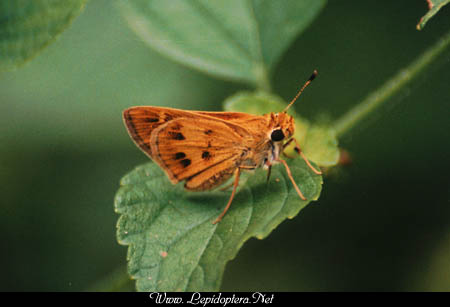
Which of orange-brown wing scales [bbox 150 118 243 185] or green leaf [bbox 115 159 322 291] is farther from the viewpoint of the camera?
orange-brown wing scales [bbox 150 118 243 185]

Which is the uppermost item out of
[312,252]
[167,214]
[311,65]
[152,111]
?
[311,65]

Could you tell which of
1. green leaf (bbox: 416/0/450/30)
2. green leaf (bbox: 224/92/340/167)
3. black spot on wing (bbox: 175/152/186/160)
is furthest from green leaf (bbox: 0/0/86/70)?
green leaf (bbox: 416/0/450/30)

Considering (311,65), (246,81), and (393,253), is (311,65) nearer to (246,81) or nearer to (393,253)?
(246,81)

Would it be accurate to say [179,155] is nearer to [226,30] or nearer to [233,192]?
[233,192]

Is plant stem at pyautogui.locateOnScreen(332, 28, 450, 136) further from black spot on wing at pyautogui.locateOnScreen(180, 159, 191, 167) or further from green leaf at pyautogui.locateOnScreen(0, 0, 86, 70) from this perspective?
green leaf at pyautogui.locateOnScreen(0, 0, 86, 70)

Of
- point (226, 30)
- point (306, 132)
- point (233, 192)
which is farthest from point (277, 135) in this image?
point (226, 30)

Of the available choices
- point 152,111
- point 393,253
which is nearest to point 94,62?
point 152,111

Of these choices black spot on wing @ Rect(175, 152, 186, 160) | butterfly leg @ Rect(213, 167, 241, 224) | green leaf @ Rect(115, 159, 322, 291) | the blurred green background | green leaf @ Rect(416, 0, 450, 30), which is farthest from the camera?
the blurred green background
